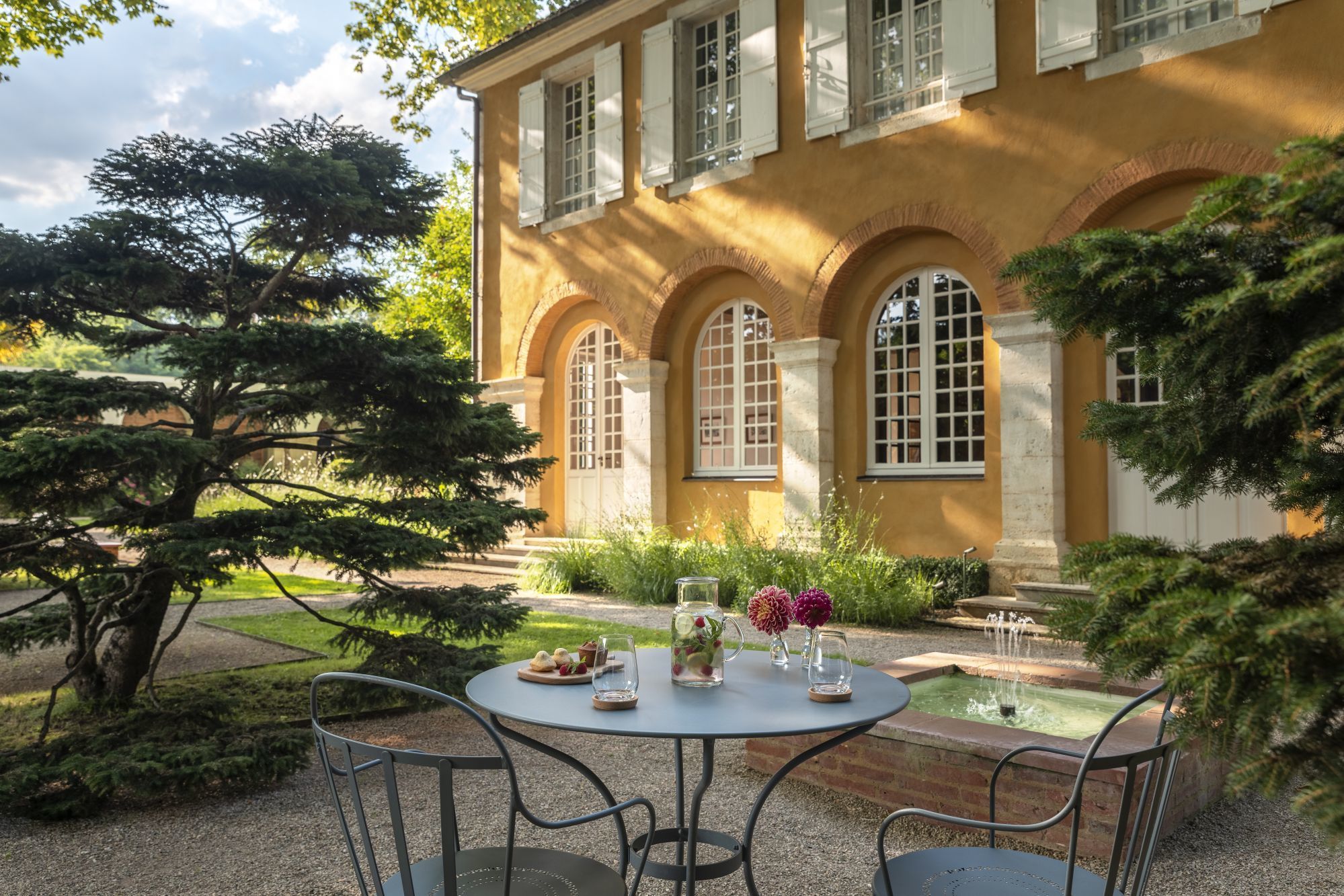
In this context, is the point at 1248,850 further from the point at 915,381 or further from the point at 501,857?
the point at 915,381

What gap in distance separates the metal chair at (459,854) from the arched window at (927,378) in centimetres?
852

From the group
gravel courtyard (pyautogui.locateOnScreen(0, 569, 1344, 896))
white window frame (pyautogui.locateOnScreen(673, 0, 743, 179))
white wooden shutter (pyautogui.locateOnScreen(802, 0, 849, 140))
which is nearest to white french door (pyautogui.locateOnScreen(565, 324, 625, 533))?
white window frame (pyautogui.locateOnScreen(673, 0, 743, 179))

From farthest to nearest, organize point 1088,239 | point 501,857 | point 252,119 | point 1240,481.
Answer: point 252,119
point 501,857
point 1240,481
point 1088,239

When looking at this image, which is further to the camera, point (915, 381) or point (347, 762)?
point (915, 381)

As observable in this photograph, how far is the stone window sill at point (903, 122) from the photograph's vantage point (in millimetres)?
10055

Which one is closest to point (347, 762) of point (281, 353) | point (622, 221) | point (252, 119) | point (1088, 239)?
point (1088, 239)

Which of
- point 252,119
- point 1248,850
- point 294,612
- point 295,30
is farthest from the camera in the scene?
point 252,119

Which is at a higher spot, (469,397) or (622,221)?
(622,221)

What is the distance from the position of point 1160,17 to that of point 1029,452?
413cm

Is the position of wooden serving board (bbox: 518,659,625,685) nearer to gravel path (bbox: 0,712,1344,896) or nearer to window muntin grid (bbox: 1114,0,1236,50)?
gravel path (bbox: 0,712,1344,896)

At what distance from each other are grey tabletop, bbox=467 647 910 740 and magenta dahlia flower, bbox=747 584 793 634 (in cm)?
16

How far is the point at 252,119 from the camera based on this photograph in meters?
156

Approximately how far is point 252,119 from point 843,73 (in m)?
168

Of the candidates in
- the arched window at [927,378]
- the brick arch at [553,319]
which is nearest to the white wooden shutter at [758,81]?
the arched window at [927,378]
